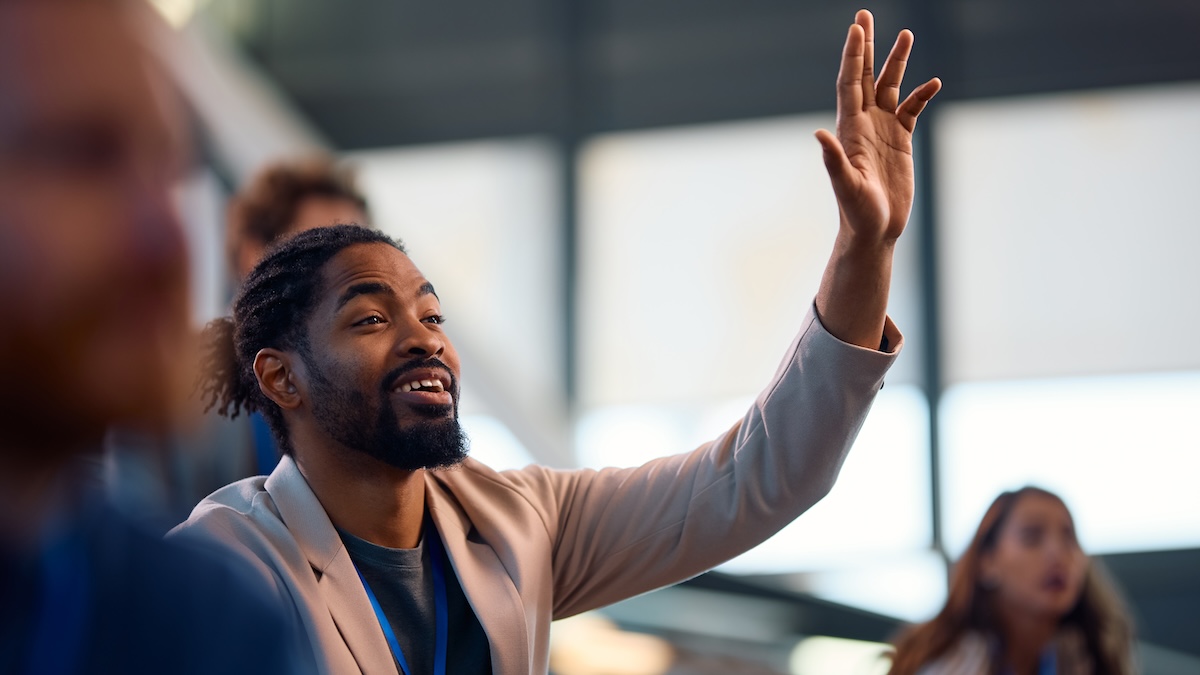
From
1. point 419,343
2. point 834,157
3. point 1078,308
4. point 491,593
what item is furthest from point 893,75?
point 1078,308

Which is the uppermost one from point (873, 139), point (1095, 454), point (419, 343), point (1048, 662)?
point (873, 139)

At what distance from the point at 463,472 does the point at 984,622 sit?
1.82m

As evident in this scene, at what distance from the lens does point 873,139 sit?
1801mm

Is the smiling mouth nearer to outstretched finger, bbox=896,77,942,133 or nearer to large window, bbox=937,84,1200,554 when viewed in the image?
outstretched finger, bbox=896,77,942,133

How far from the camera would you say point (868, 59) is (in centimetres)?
184

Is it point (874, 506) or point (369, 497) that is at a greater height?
point (874, 506)

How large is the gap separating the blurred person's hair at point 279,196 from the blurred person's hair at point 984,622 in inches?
68.0

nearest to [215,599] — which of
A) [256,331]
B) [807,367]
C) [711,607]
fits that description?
[807,367]

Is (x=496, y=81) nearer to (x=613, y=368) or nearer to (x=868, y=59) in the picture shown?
(x=613, y=368)

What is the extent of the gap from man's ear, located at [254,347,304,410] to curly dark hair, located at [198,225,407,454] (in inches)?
0.7

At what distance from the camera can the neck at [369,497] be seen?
1771 millimetres

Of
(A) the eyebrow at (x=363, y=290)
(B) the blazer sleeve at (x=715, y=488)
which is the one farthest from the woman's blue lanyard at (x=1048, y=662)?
(A) the eyebrow at (x=363, y=290)

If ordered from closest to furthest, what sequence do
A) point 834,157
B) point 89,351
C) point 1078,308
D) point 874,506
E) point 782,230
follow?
point 89,351 < point 834,157 < point 874,506 < point 1078,308 < point 782,230

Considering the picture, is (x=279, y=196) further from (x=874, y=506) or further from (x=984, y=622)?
(x=874, y=506)
